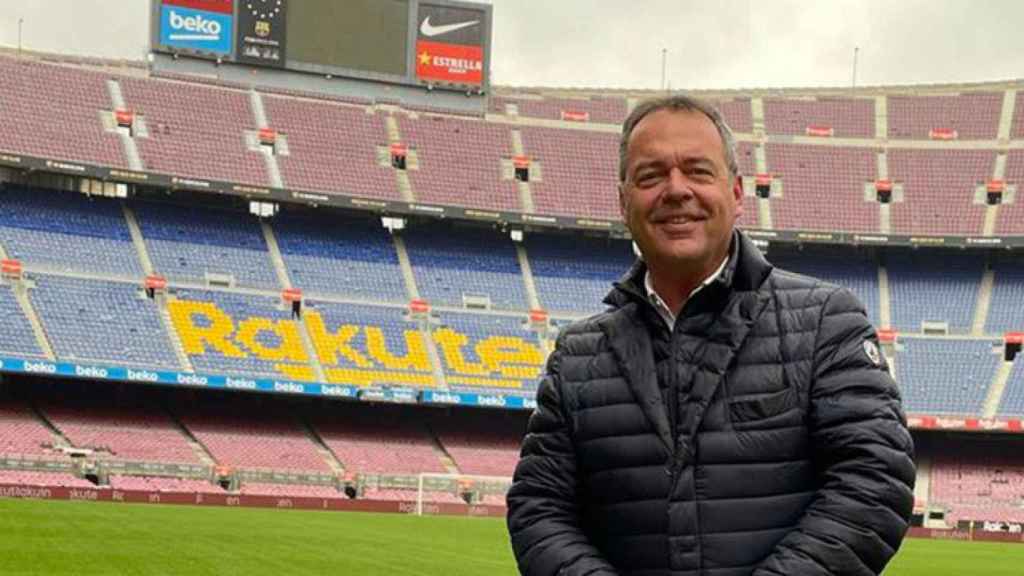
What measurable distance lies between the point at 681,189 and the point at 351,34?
6120 cm

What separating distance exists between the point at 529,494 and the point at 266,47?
2380 inches

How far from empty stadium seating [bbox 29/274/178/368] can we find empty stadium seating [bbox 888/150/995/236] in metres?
32.0

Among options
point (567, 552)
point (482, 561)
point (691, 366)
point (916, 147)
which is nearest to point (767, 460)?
point (691, 366)

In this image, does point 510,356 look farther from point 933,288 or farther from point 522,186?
point 933,288

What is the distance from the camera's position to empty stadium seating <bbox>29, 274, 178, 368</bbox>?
166ft

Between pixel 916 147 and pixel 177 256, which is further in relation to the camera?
pixel 916 147

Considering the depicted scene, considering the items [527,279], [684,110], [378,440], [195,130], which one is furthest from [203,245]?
[684,110]

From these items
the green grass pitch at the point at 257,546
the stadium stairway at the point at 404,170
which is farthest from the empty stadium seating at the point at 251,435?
the stadium stairway at the point at 404,170

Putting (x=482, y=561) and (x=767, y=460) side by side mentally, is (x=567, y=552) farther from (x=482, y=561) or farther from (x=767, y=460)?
(x=482, y=561)

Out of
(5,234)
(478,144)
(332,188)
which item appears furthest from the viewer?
(478,144)

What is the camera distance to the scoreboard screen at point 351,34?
62.3 metres

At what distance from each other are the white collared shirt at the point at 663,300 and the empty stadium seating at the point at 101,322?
48.3 meters

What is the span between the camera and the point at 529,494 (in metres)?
3.89

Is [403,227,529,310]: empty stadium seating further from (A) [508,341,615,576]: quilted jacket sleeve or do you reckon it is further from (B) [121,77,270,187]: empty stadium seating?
(A) [508,341,615,576]: quilted jacket sleeve
